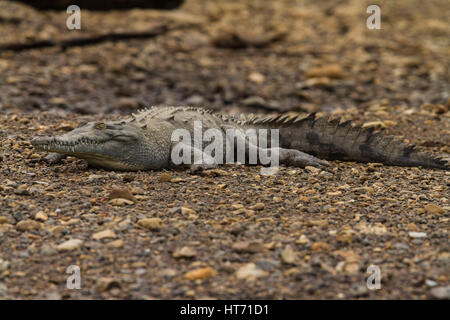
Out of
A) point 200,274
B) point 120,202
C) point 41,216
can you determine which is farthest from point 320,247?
point 41,216

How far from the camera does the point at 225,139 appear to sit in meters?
7.48

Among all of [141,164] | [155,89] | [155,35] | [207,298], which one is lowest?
[207,298]

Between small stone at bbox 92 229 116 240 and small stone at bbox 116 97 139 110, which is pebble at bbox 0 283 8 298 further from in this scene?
small stone at bbox 116 97 139 110

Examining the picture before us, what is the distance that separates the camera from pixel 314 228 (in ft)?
17.4

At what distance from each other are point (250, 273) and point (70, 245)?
4.84 ft

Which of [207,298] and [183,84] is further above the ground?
[183,84]

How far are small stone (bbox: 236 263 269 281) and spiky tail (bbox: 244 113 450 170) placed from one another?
10.3ft

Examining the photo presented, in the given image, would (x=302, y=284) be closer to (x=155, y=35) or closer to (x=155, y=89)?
(x=155, y=89)

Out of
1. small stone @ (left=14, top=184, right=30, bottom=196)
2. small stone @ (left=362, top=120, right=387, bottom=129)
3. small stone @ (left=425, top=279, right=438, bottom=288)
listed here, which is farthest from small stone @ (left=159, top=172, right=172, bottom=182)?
small stone @ (left=362, top=120, right=387, bottom=129)

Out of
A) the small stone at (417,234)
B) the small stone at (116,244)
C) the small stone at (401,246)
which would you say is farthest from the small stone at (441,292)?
the small stone at (116,244)

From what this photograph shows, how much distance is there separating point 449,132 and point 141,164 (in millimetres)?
4554

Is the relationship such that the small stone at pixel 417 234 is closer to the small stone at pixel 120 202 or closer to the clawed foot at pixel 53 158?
the small stone at pixel 120 202

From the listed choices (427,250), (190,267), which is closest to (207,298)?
(190,267)

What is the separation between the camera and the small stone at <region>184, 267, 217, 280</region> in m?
4.59
